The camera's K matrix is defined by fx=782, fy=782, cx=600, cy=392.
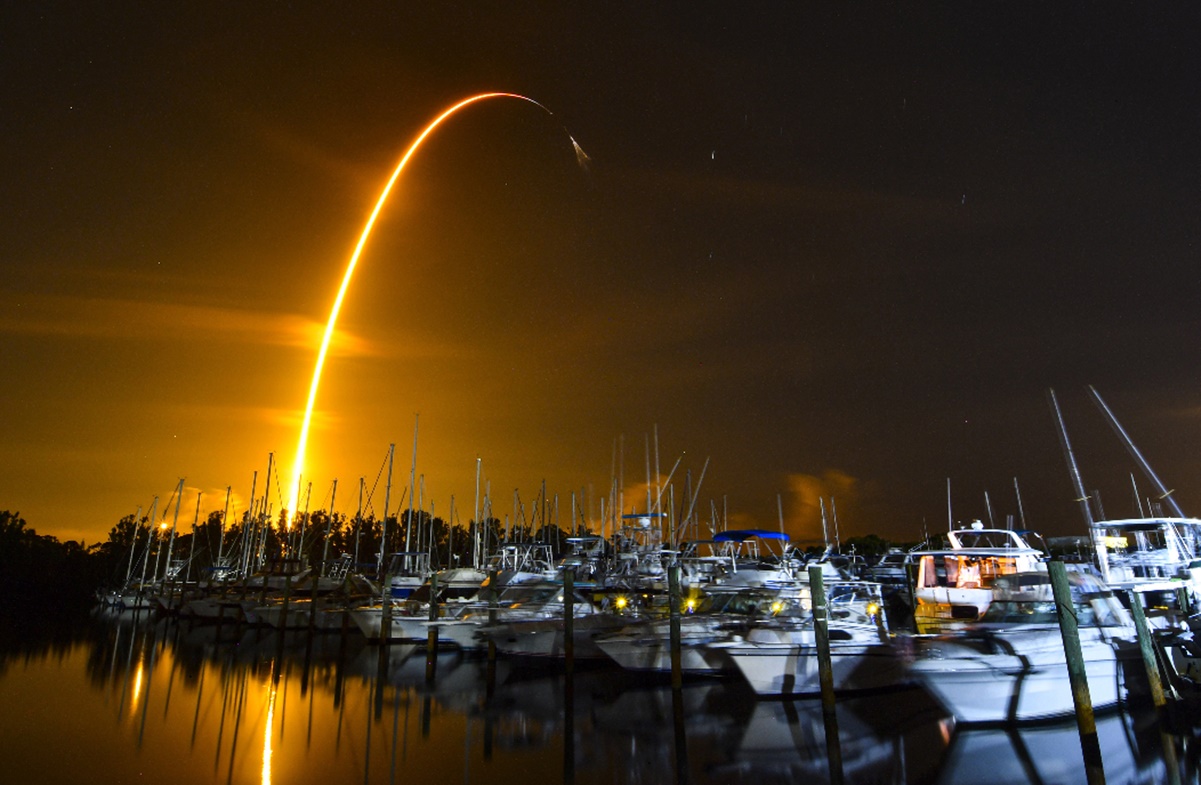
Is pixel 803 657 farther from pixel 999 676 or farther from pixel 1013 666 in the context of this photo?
pixel 1013 666

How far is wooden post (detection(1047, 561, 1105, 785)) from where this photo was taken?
13227 millimetres

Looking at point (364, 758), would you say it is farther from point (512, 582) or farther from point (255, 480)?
point (255, 480)

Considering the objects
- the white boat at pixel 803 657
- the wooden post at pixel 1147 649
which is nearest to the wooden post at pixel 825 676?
the white boat at pixel 803 657

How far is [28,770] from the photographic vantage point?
1659cm

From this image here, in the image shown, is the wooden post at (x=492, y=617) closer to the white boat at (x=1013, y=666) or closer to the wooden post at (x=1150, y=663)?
the white boat at (x=1013, y=666)

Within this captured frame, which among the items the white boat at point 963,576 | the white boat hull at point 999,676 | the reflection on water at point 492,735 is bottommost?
the reflection on water at point 492,735

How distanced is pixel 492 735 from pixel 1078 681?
13.3 meters

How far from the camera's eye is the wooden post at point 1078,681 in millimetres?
13227

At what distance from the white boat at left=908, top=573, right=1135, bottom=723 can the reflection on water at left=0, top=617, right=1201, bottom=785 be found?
0.58 meters

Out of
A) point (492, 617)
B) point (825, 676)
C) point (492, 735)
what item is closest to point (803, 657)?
point (825, 676)

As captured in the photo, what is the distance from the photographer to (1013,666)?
18547mm

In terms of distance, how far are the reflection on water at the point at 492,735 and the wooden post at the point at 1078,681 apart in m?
2.12

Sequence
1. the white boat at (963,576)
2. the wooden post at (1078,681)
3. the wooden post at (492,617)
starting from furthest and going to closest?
1. the wooden post at (492,617)
2. the white boat at (963,576)
3. the wooden post at (1078,681)

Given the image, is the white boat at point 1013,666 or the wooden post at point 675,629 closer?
the white boat at point 1013,666
